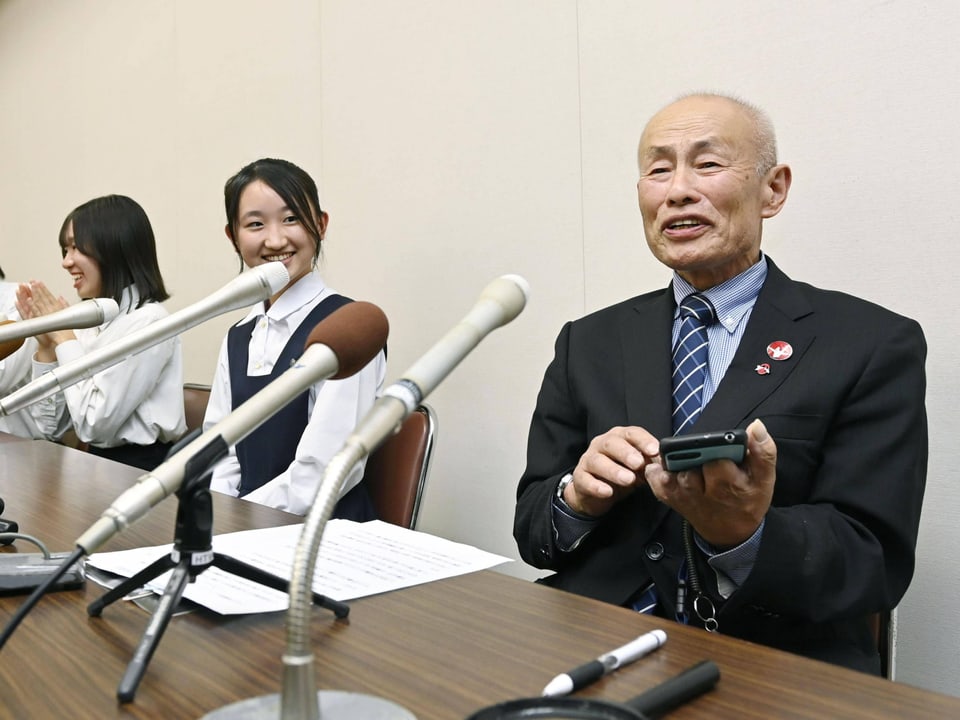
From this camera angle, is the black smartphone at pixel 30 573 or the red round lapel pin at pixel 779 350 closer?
the black smartphone at pixel 30 573

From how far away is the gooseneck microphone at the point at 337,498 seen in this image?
484 millimetres

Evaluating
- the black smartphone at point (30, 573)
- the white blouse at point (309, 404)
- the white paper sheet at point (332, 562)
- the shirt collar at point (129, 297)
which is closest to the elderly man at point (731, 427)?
the white paper sheet at point (332, 562)

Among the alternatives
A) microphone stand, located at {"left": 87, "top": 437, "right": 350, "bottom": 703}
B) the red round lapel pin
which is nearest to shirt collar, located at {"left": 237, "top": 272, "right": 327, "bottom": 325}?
the red round lapel pin

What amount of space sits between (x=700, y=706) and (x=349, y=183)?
240 centimetres

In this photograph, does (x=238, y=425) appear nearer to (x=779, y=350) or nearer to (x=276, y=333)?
(x=779, y=350)

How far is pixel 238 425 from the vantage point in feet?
2.05

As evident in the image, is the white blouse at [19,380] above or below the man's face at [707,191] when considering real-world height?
below

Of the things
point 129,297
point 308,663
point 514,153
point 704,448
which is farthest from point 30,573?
Answer: point 129,297

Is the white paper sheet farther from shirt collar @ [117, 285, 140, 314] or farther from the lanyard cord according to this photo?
shirt collar @ [117, 285, 140, 314]

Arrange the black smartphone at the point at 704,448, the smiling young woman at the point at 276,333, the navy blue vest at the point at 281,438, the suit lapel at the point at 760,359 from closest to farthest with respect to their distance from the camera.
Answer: the black smartphone at the point at 704,448 < the suit lapel at the point at 760,359 < the navy blue vest at the point at 281,438 < the smiling young woman at the point at 276,333

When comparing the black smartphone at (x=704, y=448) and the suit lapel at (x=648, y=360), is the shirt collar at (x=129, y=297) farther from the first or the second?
the black smartphone at (x=704, y=448)

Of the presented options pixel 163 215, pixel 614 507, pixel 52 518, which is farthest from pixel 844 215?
pixel 163 215

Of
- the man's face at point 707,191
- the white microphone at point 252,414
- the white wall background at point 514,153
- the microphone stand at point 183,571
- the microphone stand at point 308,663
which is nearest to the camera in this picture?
the microphone stand at point 308,663

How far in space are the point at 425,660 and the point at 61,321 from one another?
1.72 feet
